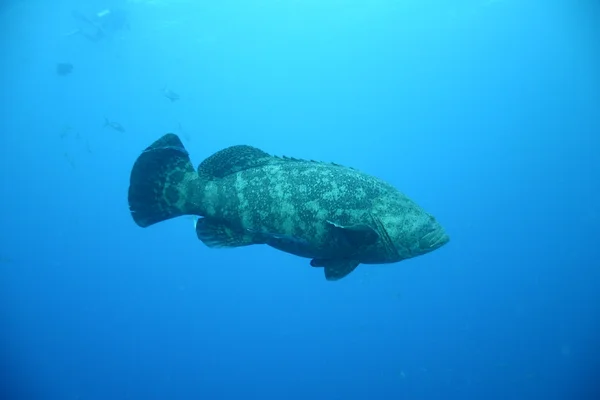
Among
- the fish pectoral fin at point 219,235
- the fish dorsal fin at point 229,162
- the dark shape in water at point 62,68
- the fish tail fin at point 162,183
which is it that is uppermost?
the dark shape in water at point 62,68

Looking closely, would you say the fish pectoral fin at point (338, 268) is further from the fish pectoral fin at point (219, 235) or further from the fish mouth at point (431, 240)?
the fish pectoral fin at point (219, 235)

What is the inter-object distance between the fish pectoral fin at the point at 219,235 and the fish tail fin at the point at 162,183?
16cm

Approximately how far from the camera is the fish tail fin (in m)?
3.33

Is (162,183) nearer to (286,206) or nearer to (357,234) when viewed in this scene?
(286,206)

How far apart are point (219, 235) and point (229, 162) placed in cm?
70

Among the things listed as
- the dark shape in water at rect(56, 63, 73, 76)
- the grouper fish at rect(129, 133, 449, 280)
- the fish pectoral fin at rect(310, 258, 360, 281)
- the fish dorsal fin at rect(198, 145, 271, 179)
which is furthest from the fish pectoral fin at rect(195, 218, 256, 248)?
the dark shape in water at rect(56, 63, 73, 76)

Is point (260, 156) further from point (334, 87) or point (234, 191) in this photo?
point (334, 87)

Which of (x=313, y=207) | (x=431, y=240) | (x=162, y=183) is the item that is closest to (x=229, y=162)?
(x=162, y=183)

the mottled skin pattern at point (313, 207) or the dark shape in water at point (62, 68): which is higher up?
the dark shape in water at point (62, 68)

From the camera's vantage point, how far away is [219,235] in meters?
3.45

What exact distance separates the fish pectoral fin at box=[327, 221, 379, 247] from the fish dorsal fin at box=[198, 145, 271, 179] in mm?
1036

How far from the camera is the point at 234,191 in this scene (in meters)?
3.38

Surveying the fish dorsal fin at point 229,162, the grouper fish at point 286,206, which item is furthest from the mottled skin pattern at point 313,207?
the fish dorsal fin at point 229,162

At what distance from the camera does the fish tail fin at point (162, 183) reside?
10.9 ft
